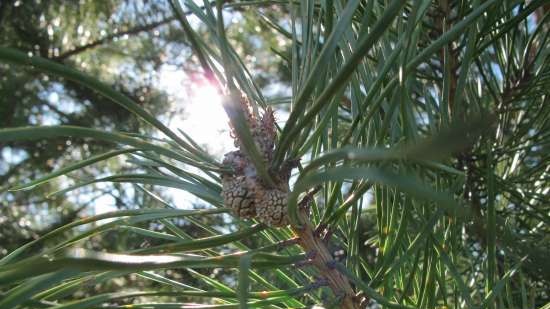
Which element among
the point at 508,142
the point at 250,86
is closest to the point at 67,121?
the point at 508,142

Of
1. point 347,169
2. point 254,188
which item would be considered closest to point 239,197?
point 254,188

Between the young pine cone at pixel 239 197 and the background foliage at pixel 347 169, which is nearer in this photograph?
the background foliage at pixel 347 169

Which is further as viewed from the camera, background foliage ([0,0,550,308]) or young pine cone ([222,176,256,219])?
young pine cone ([222,176,256,219])

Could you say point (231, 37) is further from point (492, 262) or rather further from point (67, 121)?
point (492, 262)

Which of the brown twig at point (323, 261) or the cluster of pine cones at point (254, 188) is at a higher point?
the cluster of pine cones at point (254, 188)

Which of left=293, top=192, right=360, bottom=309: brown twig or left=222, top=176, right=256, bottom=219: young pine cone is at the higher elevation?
left=222, top=176, right=256, bottom=219: young pine cone

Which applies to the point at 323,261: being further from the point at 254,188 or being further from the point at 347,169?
the point at 347,169
